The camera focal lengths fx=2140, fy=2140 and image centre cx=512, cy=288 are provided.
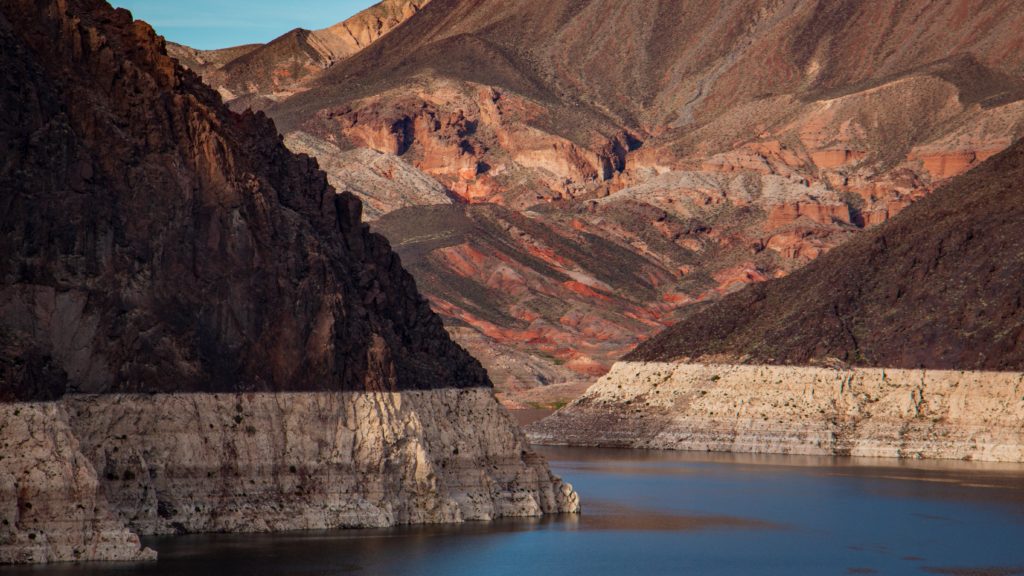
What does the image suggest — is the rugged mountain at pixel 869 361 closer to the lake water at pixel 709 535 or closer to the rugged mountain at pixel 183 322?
the lake water at pixel 709 535

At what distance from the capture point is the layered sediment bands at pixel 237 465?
6272cm

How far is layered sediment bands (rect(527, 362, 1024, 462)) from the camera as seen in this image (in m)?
148

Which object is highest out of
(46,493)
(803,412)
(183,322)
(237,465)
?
(183,322)

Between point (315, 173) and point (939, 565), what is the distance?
29.8 meters

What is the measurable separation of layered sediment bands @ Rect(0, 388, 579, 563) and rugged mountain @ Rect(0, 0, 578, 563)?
9cm

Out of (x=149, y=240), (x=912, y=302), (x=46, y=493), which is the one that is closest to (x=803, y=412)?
(x=912, y=302)

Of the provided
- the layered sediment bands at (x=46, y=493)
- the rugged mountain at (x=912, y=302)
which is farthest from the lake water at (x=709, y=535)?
the rugged mountain at (x=912, y=302)

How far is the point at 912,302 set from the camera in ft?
547

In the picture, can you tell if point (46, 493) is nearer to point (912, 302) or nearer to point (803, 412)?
point (803, 412)

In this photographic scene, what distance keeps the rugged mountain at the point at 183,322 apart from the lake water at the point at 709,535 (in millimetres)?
1659

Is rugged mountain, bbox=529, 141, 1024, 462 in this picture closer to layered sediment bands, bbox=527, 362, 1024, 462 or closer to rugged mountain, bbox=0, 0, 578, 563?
layered sediment bands, bbox=527, 362, 1024, 462

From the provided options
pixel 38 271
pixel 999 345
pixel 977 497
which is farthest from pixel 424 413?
pixel 999 345

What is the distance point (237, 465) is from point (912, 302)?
102m

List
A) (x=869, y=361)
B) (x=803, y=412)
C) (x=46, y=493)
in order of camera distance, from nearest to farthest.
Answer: (x=46, y=493) < (x=803, y=412) < (x=869, y=361)
